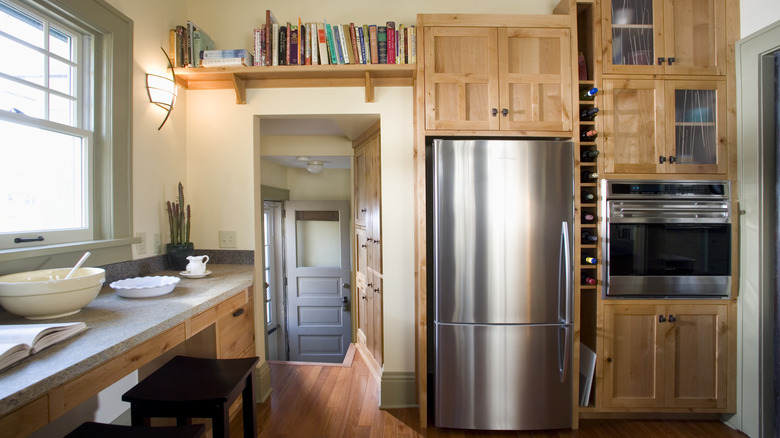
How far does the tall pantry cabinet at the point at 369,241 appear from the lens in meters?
2.60

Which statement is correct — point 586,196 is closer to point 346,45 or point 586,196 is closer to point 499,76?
point 499,76

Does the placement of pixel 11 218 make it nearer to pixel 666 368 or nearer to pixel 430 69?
pixel 430 69

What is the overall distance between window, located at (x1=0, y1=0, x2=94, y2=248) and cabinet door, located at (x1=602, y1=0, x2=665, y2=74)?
9.14 ft

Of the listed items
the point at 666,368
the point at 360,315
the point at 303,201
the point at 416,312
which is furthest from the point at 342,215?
the point at 666,368

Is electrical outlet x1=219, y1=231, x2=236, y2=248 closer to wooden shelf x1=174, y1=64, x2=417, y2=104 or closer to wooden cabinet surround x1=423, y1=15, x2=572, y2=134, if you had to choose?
wooden shelf x1=174, y1=64, x2=417, y2=104

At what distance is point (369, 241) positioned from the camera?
9.42 feet

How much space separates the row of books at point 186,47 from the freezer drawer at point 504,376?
2.21 metres

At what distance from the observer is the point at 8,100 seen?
128cm

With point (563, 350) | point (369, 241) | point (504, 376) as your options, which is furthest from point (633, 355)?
point (369, 241)

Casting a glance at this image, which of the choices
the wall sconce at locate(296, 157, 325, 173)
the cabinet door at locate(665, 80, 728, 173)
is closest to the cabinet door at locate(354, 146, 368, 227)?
the wall sconce at locate(296, 157, 325, 173)

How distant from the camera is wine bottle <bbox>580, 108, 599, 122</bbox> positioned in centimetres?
185

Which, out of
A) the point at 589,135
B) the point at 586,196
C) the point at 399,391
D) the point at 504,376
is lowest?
the point at 399,391

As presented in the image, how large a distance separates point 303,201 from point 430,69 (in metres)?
2.89

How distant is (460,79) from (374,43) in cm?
59
